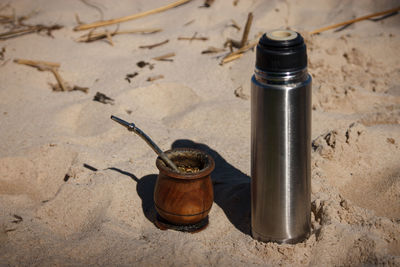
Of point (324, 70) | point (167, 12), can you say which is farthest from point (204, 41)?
point (324, 70)

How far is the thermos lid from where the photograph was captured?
2605 mm

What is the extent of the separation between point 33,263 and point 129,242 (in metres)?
0.51

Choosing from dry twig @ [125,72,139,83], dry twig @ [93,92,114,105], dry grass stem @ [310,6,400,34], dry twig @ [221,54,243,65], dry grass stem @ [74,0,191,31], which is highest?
dry grass stem @ [74,0,191,31]

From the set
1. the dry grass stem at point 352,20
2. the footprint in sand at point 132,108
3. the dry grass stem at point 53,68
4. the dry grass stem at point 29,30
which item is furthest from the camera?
the dry grass stem at point 29,30

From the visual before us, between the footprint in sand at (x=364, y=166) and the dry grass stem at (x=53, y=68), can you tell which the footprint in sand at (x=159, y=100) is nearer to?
the dry grass stem at (x=53, y=68)

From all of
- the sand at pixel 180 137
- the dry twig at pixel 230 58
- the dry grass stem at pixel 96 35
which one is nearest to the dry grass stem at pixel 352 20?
the sand at pixel 180 137

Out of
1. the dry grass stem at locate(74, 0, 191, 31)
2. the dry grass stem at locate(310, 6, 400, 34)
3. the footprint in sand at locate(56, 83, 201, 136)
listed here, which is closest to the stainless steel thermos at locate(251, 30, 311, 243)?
the footprint in sand at locate(56, 83, 201, 136)

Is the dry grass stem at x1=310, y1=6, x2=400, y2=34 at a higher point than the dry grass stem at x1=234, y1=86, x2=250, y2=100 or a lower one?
higher

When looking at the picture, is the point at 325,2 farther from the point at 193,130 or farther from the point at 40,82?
the point at 40,82

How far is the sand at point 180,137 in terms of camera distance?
2.97 meters

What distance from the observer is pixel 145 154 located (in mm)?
3867

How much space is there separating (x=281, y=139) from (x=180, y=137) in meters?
1.37

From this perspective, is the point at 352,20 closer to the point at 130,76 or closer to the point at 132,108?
the point at 130,76

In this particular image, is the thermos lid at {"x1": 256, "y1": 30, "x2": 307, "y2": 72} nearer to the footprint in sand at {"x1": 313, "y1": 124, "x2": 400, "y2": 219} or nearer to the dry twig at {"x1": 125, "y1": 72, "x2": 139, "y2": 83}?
the footprint in sand at {"x1": 313, "y1": 124, "x2": 400, "y2": 219}
